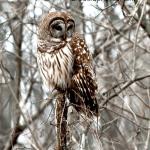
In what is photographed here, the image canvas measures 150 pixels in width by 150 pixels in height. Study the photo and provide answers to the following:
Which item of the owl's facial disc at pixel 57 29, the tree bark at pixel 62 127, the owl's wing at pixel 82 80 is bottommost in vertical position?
the tree bark at pixel 62 127

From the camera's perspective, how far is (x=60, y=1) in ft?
27.9

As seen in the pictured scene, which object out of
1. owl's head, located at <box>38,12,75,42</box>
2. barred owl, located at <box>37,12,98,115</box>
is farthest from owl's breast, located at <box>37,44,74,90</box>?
owl's head, located at <box>38,12,75,42</box>

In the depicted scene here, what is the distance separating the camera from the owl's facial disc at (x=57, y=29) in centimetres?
586

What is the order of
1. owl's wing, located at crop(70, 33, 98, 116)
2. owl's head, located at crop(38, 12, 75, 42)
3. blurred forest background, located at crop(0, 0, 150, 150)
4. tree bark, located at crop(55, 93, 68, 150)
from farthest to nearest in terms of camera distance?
blurred forest background, located at crop(0, 0, 150, 150), owl's head, located at crop(38, 12, 75, 42), owl's wing, located at crop(70, 33, 98, 116), tree bark, located at crop(55, 93, 68, 150)

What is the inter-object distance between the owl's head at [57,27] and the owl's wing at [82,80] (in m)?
0.11

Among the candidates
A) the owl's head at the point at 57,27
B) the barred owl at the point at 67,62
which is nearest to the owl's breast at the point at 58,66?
the barred owl at the point at 67,62

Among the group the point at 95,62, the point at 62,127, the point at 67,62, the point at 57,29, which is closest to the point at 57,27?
the point at 57,29

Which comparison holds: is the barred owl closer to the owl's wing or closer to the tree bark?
the owl's wing

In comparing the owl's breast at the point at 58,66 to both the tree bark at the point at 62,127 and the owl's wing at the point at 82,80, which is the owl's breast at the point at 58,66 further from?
the tree bark at the point at 62,127

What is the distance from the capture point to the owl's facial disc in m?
5.86

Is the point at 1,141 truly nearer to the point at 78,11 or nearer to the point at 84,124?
the point at 78,11

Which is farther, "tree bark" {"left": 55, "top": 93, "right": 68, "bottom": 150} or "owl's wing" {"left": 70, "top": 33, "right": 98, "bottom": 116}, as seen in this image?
"owl's wing" {"left": 70, "top": 33, "right": 98, "bottom": 116}

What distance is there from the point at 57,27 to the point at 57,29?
0.13ft

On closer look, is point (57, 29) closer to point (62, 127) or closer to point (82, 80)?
point (82, 80)
